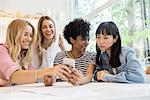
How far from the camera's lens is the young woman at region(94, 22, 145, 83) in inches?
55.1

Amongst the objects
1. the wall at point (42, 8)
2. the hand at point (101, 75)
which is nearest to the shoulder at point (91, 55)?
the hand at point (101, 75)

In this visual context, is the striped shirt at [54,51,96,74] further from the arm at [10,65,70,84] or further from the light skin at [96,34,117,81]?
the arm at [10,65,70,84]

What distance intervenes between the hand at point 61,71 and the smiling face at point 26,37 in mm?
454

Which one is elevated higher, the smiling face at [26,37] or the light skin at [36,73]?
the smiling face at [26,37]

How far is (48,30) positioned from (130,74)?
43.3 inches

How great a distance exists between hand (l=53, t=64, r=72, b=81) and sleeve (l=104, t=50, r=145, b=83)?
0.25m

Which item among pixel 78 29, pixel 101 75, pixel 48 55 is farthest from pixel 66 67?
pixel 48 55

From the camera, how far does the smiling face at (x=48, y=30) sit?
2.31m

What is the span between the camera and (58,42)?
2.61m

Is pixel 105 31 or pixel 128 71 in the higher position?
pixel 105 31

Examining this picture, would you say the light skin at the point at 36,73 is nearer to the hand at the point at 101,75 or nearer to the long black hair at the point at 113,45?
the hand at the point at 101,75

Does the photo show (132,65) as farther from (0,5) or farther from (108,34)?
(0,5)

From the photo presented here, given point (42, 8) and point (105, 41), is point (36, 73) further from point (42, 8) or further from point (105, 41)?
point (42, 8)

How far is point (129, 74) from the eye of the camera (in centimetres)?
140
